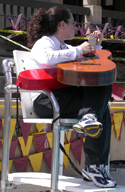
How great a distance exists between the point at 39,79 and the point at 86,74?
308 mm

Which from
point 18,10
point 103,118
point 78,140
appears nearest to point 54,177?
point 103,118

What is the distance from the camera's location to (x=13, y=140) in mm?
2996

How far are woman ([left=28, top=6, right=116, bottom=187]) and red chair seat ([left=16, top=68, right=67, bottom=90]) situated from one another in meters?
0.06

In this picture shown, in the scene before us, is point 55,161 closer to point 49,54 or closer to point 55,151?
point 55,151

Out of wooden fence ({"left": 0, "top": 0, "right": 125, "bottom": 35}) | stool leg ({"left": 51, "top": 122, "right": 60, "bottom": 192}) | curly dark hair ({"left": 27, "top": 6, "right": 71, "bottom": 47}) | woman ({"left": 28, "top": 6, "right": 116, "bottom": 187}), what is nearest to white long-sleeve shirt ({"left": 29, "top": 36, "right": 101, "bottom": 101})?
woman ({"left": 28, "top": 6, "right": 116, "bottom": 187})

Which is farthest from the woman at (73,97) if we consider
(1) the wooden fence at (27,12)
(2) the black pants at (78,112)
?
(1) the wooden fence at (27,12)

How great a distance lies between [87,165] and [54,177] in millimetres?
336

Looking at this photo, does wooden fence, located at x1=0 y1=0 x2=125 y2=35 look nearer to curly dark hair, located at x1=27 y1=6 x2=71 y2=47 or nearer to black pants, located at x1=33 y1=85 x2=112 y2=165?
curly dark hair, located at x1=27 y1=6 x2=71 y2=47

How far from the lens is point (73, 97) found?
7.27 feet

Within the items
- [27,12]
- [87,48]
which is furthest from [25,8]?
[87,48]

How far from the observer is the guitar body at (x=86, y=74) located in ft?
6.28

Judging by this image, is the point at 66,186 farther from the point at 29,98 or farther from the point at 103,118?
the point at 29,98

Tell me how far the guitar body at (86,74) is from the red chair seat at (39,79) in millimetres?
98

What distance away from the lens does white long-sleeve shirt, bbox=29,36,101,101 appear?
6.90 ft
